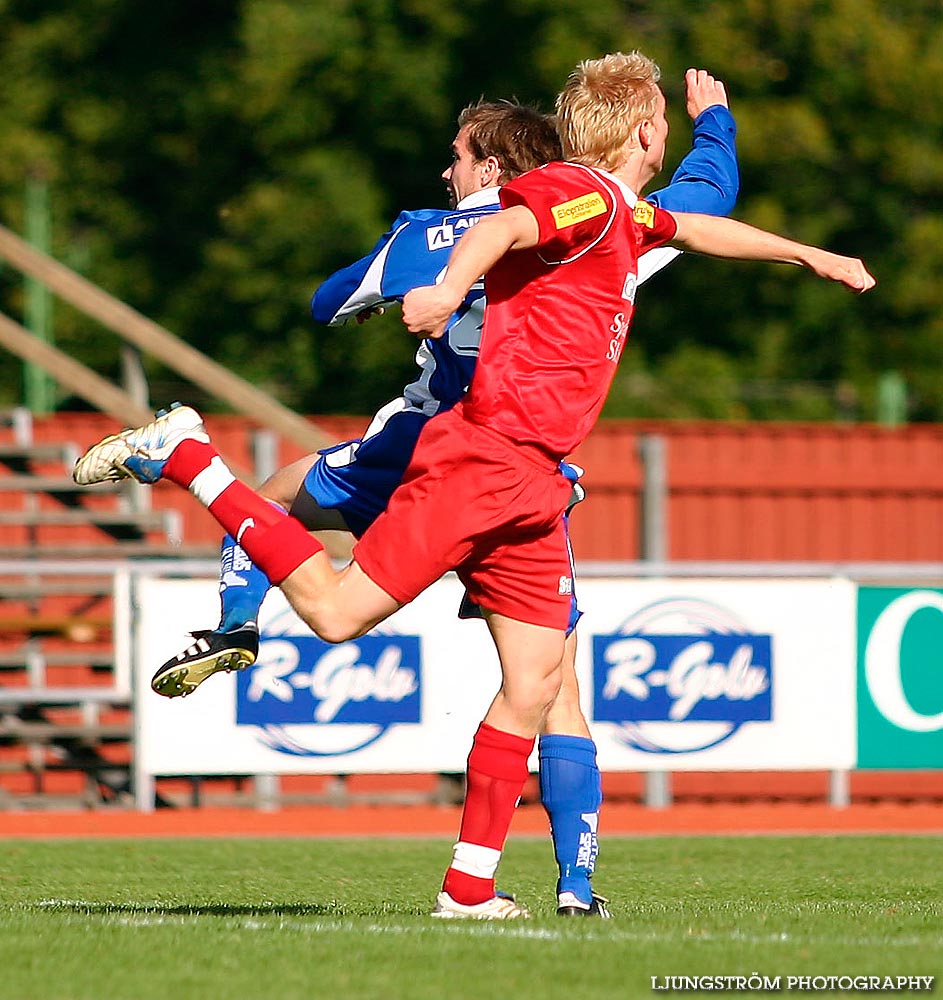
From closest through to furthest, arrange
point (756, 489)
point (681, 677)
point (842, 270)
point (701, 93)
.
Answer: point (842, 270)
point (701, 93)
point (681, 677)
point (756, 489)

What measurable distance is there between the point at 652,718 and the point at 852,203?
44.8 ft

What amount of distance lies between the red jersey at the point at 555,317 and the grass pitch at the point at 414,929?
1.25m

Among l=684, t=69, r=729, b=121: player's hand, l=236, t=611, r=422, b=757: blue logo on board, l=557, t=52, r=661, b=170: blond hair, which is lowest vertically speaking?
l=236, t=611, r=422, b=757: blue logo on board

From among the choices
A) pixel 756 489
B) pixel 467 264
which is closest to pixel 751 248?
pixel 467 264

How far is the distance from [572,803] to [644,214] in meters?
1.60

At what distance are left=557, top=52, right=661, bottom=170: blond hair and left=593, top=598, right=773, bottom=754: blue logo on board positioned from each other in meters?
6.00

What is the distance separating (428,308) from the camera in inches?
177

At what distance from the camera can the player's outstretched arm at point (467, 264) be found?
4.52 m

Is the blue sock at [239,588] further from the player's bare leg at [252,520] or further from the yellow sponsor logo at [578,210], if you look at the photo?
the yellow sponsor logo at [578,210]

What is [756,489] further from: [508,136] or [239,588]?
[239,588]

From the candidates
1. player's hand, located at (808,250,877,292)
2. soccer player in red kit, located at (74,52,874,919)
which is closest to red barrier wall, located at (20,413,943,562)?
player's hand, located at (808,250,877,292)

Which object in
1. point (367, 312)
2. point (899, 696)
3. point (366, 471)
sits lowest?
point (899, 696)

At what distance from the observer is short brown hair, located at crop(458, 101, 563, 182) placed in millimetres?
5621

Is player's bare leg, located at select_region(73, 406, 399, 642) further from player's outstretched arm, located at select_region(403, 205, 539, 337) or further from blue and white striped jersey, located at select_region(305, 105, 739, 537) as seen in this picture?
player's outstretched arm, located at select_region(403, 205, 539, 337)
